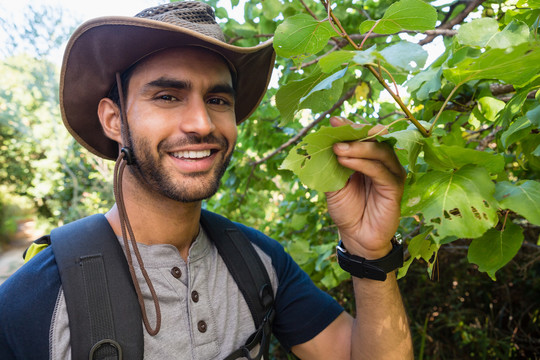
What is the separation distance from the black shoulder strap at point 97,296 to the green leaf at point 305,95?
2.75 ft

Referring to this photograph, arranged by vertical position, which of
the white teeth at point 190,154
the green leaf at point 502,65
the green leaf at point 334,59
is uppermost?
the green leaf at point 334,59

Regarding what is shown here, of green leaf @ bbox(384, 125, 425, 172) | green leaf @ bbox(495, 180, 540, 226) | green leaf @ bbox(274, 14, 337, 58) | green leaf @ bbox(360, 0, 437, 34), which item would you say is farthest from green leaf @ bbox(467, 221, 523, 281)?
green leaf @ bbox(274, 14, 337, 58)

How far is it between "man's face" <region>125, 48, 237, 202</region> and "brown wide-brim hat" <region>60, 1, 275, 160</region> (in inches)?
2.8

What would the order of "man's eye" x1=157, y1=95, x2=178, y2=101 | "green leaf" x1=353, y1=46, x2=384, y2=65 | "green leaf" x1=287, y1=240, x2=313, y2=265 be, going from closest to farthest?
"green leaf" x1=353, y1=46, x2=384, y2=65 → "man's eye" x1=157, y1=95, x2=178, y2=101 → "green leaf" x1=287, y1=240, x2=313, y2=265

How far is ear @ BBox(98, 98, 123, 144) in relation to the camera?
1.67 m

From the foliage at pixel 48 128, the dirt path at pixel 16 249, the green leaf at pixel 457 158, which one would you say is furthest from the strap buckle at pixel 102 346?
the dirt path at pixel 16 249

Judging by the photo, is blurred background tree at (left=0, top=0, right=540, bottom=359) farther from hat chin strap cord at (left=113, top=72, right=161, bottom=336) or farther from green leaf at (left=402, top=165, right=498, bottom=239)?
hat chin strap cord at (left=113, top=72, right=161, bottom=336)

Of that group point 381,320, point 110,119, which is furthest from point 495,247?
point 110,119

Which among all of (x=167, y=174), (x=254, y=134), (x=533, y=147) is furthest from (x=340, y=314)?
(x=254, y=134)

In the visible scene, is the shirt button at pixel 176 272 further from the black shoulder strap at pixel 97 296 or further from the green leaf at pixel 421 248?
the green leaf at pixel 421 248

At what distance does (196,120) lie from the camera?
1.49 meters

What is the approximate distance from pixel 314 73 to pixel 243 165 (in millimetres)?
1827

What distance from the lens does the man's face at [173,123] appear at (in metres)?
1.49

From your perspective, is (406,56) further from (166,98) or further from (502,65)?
(166,98)
